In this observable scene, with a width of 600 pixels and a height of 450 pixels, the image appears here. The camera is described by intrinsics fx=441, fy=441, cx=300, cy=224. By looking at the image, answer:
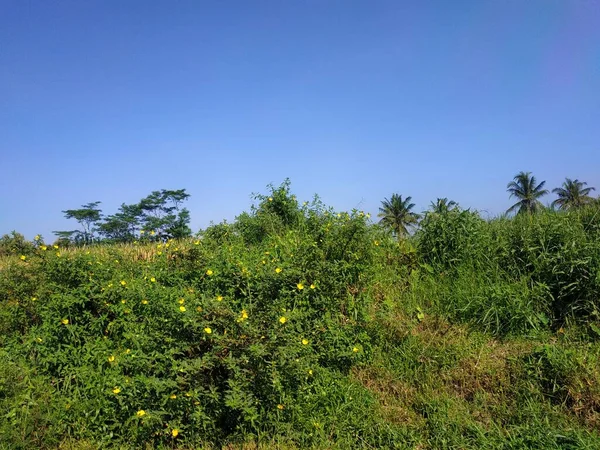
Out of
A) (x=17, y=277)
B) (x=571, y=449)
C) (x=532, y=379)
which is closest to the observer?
(x=571, y=449)

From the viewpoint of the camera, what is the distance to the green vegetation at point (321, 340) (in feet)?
10.1

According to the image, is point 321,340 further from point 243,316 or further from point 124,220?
point 124,220

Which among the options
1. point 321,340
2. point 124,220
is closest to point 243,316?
point 321,340

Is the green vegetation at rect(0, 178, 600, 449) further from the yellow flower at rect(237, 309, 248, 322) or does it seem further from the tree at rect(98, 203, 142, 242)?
the tree at rect(98, 203, 142, 242)

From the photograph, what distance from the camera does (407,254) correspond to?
5.01 metres

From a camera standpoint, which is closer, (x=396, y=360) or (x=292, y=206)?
(x=396, y=360)

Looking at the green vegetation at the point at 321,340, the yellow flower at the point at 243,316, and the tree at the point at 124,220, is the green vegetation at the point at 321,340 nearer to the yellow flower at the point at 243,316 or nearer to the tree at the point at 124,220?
the yellow flower at the point at 243,316

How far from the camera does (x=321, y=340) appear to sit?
368 cm

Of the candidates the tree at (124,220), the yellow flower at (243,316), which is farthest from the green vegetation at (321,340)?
the tree at (124,220)

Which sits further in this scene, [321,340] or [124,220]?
[124,220]

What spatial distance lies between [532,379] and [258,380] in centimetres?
214

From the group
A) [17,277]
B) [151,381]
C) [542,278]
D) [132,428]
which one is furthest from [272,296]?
[17,277]

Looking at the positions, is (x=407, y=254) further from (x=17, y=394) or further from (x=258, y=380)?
(x=17, y=394)

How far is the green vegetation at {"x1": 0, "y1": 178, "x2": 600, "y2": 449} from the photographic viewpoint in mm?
3092
